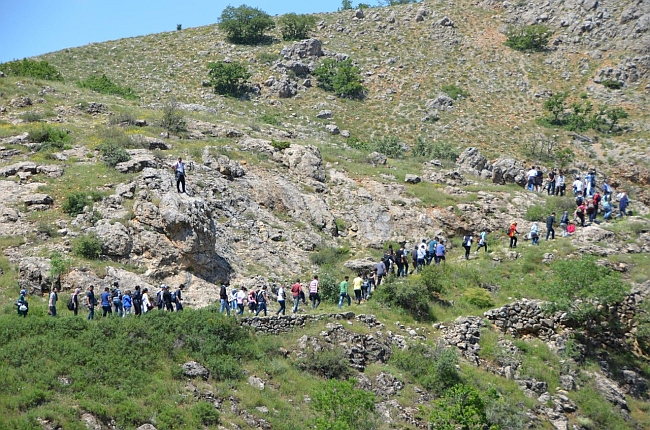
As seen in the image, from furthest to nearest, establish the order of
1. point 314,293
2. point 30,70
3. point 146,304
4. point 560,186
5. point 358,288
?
point 30,70 → point 560,186 → point 358,288 → point 314,293 → point 146,304

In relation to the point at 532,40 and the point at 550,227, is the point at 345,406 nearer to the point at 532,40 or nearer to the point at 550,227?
the point at 550,227

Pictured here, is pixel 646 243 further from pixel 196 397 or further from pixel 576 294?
pixel 196 397

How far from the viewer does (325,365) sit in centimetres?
2053

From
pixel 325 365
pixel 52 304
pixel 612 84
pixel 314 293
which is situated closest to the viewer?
pixel 52 304

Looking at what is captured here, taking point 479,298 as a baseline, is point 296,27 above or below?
above

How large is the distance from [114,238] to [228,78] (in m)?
37.2

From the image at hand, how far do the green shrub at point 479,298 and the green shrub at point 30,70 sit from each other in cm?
3764

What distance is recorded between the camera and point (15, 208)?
25969mm

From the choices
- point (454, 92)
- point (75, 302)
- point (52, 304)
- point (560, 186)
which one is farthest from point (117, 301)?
point (454, 92)

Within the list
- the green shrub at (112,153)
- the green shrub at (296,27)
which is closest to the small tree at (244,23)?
the green shrub at (296,27)

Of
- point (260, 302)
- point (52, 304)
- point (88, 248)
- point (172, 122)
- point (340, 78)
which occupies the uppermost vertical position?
point (340, 78)

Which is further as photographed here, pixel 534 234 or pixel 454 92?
pixel 454 92

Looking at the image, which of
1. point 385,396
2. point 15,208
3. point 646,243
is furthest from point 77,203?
point 646,243

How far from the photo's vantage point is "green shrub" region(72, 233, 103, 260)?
77.7ft
